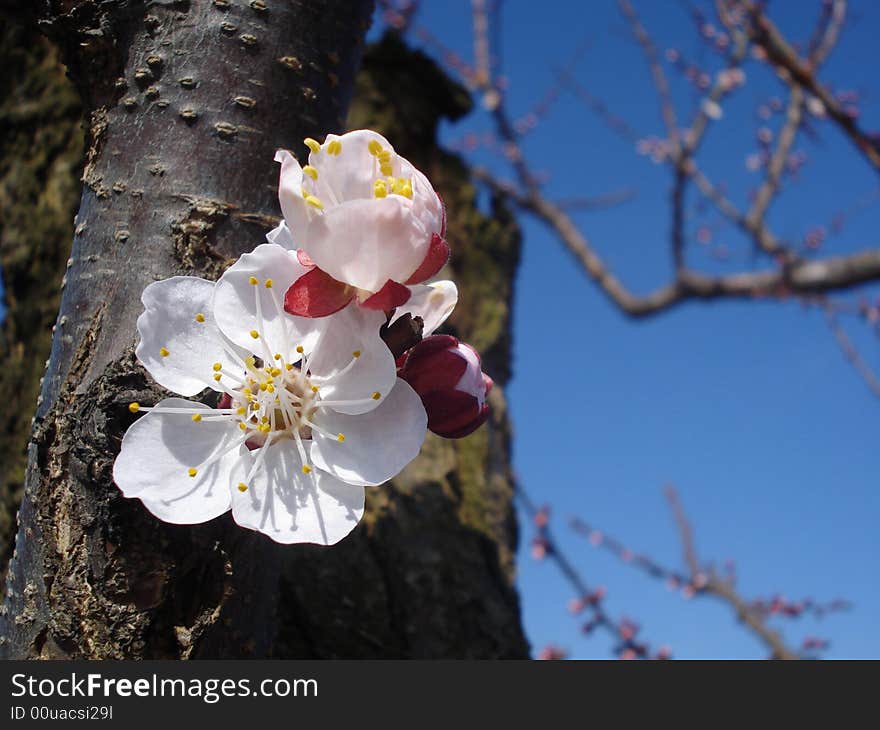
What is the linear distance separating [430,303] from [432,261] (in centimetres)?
10

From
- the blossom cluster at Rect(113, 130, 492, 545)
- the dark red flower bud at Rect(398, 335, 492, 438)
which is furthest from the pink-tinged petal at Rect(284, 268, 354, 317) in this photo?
the dark red flower bud at Rect(398, 335, 492, 438)

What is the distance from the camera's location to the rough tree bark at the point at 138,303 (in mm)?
860

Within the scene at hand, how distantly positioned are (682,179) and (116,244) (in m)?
2.33

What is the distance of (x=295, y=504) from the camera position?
81 cm

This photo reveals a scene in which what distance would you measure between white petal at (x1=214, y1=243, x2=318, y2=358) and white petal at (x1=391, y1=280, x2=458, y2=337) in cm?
12

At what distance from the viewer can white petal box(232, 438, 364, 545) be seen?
796mm

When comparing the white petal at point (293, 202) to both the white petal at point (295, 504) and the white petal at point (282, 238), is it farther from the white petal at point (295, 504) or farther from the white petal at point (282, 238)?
the white petal at point (295, 504)

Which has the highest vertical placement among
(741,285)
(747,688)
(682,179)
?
(682,179)

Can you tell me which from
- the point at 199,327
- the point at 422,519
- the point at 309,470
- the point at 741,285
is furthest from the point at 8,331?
the point at 741,285

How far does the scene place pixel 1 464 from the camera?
174 cm

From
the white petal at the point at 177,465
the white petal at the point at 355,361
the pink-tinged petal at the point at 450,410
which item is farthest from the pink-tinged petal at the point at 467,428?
the white petal at the point at 177,465

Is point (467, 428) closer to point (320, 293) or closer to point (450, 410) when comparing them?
point (450, 410)

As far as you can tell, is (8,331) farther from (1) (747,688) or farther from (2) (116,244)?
(1) (747,688)

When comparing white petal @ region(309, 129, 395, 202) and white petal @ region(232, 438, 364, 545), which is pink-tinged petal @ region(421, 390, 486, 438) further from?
white petal @ region(309, 129, 395, 202)
